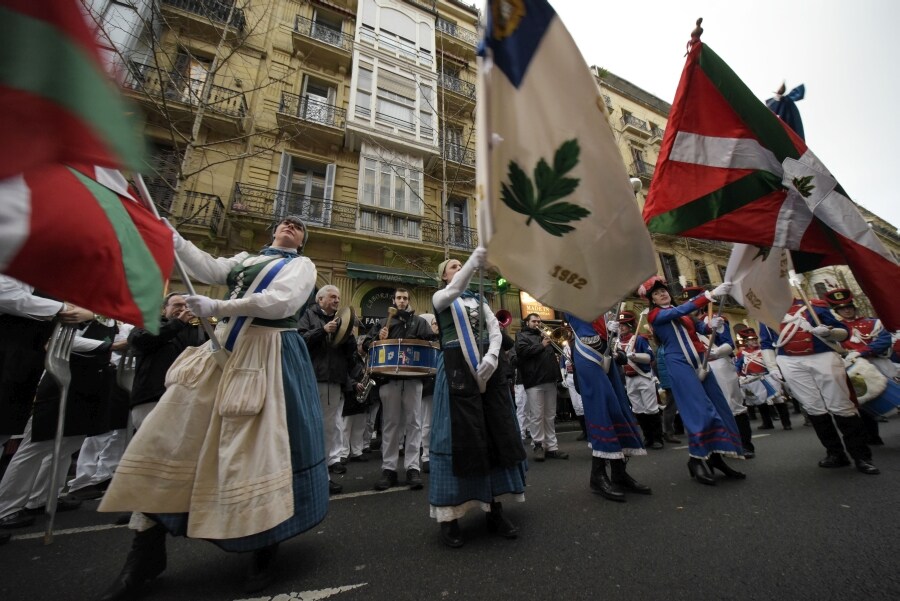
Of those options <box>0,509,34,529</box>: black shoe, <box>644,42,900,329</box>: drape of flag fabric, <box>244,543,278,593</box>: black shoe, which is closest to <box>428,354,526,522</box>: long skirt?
<box>244,543,278,593</box>: black shoe

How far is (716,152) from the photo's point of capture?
8.27 ft

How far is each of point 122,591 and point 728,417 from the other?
470cm

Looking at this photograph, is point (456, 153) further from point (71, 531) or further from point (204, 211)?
point (71, 531)

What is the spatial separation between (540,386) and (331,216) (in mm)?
9055

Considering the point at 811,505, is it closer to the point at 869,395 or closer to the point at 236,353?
the point at 869,395

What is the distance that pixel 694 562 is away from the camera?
1.78 m

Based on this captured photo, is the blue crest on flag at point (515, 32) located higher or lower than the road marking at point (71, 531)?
higher

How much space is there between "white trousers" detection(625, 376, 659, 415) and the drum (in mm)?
3818

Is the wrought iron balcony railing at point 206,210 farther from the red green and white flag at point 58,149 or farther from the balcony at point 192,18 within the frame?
the red green and white flag at point 58,149

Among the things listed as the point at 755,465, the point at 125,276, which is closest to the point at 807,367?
the point at 755,465

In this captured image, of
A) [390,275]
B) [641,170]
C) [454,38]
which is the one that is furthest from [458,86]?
[641,170]

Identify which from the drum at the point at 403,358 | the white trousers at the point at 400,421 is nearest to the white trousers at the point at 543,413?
the white trousers at the point at 400,421

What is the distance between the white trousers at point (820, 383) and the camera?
11.5 ft

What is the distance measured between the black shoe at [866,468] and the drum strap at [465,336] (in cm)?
403
